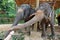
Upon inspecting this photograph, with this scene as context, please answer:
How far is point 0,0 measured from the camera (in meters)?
7.62

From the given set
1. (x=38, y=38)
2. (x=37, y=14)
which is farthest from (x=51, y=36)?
(x=37, y=14)

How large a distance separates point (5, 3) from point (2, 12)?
823mm

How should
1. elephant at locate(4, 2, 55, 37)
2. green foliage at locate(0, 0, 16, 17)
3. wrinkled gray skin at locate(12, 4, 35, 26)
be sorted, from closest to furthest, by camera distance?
elephant at locate(4, 2, 55, 37) < wrinkled gray skin at locate(12, 4, 35, 26) < green foliage at locate(0, 0, 16, 17)

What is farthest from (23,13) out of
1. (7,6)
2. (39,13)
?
(7,6)

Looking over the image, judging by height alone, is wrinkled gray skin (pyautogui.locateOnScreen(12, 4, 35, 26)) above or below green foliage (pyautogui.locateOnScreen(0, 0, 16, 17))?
above

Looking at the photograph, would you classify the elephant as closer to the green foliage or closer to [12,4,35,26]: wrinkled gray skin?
[12,4,35,26]: wrinkled gray skin

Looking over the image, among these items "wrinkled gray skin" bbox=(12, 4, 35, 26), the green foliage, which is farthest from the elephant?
the green foliage

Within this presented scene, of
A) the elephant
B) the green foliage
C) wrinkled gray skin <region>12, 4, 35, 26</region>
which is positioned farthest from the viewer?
the green foliage

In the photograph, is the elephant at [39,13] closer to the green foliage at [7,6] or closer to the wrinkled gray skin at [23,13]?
the wrinkled gray skin at [23,13]

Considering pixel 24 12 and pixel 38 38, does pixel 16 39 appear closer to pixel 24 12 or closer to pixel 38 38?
pixel 38 38

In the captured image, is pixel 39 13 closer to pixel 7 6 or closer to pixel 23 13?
pixel 23 13

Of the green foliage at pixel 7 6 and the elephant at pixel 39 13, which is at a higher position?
the elephant at pixel 39 13

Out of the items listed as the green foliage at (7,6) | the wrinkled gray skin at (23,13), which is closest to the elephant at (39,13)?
the wrinkled gray skin at (23,13)

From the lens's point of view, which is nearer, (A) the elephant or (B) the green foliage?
(A) the elephant
